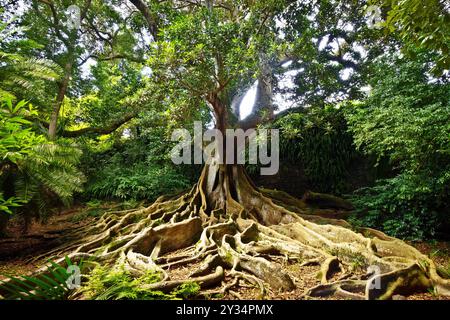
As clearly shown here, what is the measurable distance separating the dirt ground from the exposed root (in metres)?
0.07

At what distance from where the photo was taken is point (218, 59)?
5.47 meters

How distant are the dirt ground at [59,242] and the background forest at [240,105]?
273 mm

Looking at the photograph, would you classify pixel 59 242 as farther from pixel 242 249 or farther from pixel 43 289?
pixel 242 249

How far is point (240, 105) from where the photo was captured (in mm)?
10133

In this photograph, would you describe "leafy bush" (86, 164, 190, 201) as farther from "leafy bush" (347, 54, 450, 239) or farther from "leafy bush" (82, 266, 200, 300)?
"leafy bush" (347, 54, 450, 239)

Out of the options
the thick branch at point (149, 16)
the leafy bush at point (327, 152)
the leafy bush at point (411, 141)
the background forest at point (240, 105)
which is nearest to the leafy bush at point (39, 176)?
the background forest at point (240, 105)

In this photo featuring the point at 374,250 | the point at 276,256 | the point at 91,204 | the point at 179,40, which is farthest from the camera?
the point at 91,204

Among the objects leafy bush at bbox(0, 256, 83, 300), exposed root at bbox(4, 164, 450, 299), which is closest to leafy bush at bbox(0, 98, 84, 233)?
exposed root at bbox(4, 164, 450, 299)

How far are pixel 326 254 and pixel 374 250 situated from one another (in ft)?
2.29

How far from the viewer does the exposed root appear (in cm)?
308

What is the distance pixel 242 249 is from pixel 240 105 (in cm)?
689

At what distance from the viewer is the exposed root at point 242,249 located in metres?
3.08
